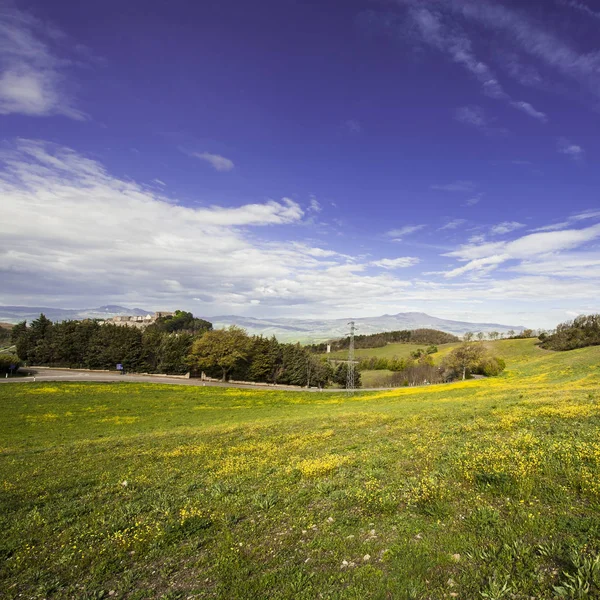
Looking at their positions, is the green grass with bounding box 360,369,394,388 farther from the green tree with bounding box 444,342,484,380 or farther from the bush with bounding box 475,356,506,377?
the bush with bounding box 475,356,506,377

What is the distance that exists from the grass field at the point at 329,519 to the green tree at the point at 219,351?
77878mm

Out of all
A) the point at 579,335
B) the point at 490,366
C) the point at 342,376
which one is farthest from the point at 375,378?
the point at 579,335

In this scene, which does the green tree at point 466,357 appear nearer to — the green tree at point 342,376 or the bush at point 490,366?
the bush at point 490,366

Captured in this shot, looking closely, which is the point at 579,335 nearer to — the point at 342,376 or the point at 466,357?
the point at 466,357

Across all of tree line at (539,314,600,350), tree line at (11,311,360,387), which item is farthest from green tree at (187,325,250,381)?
tree line at (539,314,600,350)

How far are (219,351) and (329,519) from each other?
89859 millimetres

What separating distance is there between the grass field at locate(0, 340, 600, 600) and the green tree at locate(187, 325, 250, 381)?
77.9 m

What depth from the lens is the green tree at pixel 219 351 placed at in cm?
9564

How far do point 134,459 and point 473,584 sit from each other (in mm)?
17808

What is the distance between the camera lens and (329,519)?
9.06 meters

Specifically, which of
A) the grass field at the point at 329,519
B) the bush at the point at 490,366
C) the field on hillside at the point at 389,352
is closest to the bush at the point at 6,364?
the grass field at the point at 329,519

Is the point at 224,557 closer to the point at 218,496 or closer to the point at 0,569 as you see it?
the point at 218,496

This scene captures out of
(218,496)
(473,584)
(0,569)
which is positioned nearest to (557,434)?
(473,584)

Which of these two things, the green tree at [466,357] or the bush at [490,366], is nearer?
the bush at [490,366]
